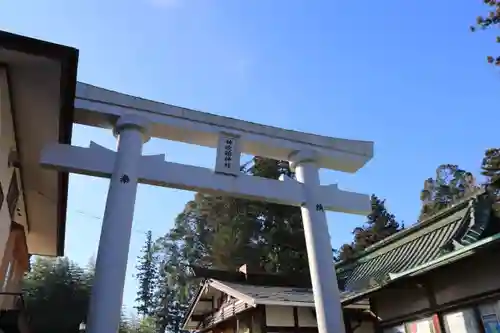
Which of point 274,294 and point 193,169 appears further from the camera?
point 274,294

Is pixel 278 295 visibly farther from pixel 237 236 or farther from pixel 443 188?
pixel 443 188

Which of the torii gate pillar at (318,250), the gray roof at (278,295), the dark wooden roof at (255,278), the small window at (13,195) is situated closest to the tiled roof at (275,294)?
the gray roof at (278,295)

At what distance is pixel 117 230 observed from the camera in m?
5.89

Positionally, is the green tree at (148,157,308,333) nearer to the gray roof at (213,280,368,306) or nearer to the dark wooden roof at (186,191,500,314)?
the gray roof at (213,280,368,306)

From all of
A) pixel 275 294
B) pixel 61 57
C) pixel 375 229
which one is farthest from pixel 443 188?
pixel 61 57

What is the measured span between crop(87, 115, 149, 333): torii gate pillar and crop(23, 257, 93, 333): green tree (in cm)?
1770

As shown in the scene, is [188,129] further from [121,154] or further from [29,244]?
[29,244]

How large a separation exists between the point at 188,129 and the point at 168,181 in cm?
109

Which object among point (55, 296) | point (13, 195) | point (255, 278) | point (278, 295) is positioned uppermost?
point (55, 296)

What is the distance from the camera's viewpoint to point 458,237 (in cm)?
818

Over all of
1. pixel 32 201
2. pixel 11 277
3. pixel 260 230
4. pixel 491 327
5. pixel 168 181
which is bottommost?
pixel 491 327

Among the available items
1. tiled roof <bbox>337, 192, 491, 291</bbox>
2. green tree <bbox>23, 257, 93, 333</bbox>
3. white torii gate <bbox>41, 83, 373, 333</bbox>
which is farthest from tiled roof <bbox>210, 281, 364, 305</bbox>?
green tree <bbox>23, 257, 93, 333</bbox>

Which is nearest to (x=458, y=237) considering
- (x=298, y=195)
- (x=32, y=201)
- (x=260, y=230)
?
(x=298, y=195)

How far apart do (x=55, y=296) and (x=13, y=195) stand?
59.2 ft
